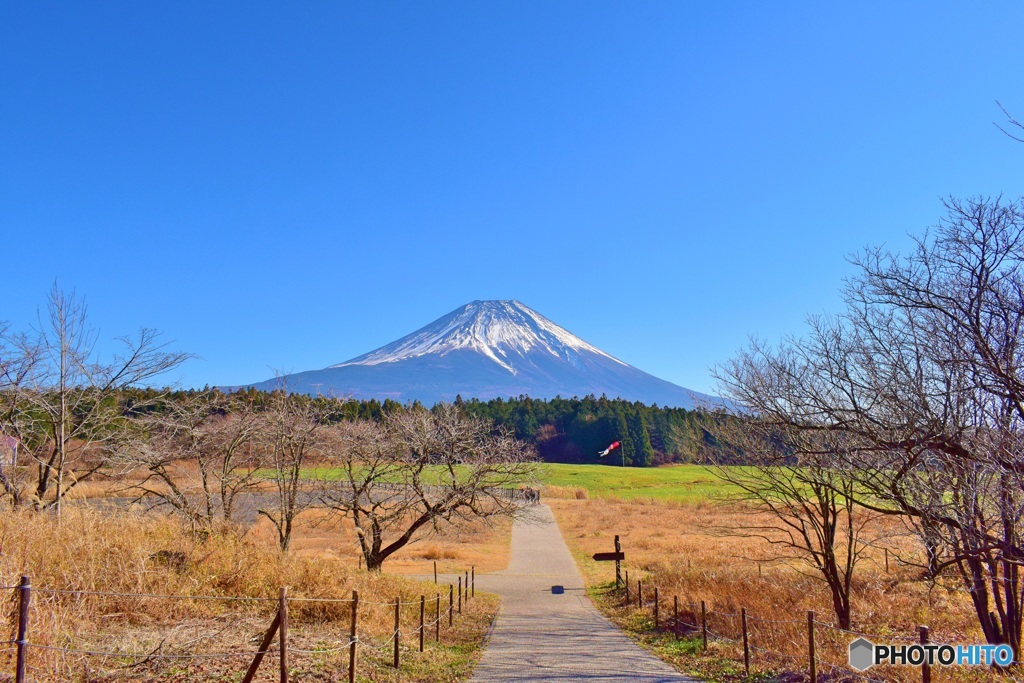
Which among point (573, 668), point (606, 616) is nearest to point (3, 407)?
point (573, 668)

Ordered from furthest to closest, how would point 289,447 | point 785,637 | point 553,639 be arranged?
point 289,447, point 553,639, point 785,637

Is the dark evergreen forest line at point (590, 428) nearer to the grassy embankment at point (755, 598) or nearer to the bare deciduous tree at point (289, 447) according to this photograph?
the grassy embankment at point (755, 598)

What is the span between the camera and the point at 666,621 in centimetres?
1560

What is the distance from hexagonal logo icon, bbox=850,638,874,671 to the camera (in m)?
8.86

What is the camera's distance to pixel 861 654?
30.3ft

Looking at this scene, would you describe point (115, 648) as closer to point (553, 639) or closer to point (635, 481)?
point (553, 639)

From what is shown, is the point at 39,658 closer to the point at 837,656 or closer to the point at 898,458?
the point at 898,458

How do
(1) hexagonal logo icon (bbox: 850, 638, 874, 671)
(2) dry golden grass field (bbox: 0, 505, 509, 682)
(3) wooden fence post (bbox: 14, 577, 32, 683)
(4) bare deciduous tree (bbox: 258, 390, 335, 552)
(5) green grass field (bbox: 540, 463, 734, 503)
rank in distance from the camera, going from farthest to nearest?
(5) green grass field (bbox: 540, 463, 734, 503) → (4) bare deciduous tree (bbox: 258, 390, 335, 552) → (1) hexagonal logo icon (bbox: 850, 638, 874, 671) → (2) dry golden grass field (bbox: 0, 505, 509, 682) → (3) wooden fence post (bbox: 14, 577, 32, 683)

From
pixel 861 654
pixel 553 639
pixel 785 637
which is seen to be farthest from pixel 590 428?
pixel 861 654

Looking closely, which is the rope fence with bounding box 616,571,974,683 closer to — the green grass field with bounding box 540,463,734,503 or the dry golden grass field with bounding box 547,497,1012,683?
the dry golden grass field with bounding box 547,497,1012,683

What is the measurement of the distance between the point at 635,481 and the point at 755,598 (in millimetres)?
58073

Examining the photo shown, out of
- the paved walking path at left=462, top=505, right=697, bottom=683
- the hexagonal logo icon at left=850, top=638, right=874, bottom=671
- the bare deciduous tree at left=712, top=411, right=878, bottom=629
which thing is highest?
A: the bare deciduous tree at left=712, top=411, right=878, bottom=629

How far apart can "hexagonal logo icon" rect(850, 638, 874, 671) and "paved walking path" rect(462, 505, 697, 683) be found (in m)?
2.29

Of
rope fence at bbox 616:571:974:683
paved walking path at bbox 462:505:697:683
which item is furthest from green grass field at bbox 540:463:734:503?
rope fence at bbox 616:571:974:683
